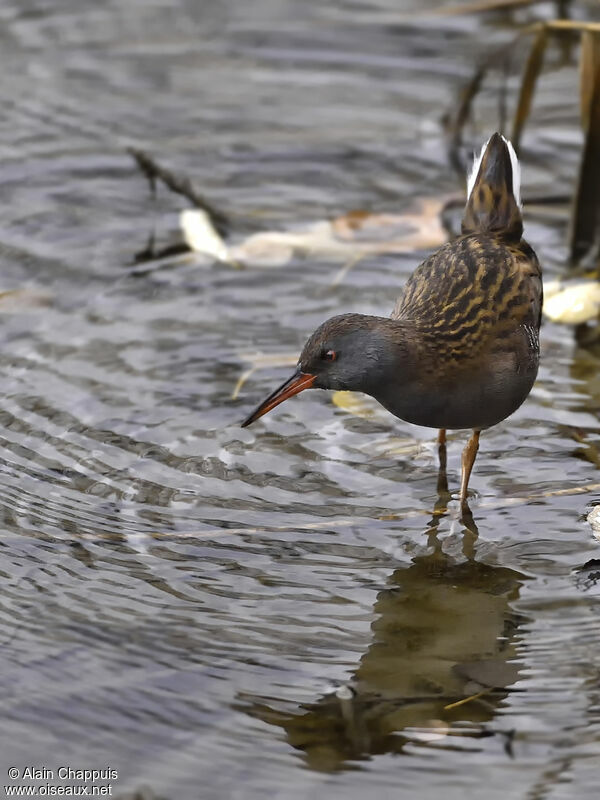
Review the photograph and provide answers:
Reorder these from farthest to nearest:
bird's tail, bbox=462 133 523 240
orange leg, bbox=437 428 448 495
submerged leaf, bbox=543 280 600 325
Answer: submerged leaf, bbox=543 280 600 325, bird's tail, bbox=462 133 523 240, orange leg, bbox=437 428 448 495

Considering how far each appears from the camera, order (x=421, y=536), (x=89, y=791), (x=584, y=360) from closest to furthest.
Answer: (x=89, y=791)
(x=421, y=536)
(x=584, y=360)

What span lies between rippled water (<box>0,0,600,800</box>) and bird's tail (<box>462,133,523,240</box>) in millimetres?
764

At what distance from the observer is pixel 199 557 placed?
4383 millimetres

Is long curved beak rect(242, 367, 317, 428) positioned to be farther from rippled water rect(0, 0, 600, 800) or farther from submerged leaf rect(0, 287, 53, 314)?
submerged leaf rect(0, 287, 53, 314)

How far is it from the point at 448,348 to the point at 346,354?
1.32ft

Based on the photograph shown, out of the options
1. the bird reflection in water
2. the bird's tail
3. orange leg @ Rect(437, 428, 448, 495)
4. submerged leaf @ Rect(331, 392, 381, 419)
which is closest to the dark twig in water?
submerged leaf @ Rect(331, 392, 381, 419)

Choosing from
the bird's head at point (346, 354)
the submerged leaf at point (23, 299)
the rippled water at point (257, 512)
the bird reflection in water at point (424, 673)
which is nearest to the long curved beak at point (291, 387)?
the bird's head at point (346, 354)

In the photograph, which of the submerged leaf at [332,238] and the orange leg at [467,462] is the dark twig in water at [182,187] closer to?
the submerged leaf at [332,238]

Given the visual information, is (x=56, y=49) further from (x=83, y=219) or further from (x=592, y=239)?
(x=592, y=239)

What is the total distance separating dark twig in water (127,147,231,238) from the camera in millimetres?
6918

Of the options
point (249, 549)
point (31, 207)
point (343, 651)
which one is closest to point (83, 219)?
point (31, 207)

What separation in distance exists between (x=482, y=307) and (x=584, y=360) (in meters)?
1.34

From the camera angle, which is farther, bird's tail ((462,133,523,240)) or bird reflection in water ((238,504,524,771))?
bird's tail ((462,133,523,240))

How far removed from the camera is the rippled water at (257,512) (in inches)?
139
